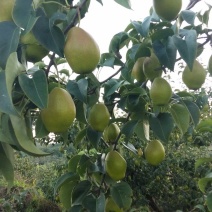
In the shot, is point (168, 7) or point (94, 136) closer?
point (168, 7)

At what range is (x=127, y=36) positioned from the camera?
101cm

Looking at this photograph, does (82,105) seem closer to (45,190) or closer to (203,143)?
(203,143)

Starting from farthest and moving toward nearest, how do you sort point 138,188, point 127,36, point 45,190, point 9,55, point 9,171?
point 45,190 → point 138,188 → point 127,36 → point 9,171 → point 9,55

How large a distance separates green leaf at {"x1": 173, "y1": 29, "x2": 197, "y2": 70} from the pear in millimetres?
222

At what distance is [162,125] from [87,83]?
236 mm

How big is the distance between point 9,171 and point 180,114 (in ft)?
1.58

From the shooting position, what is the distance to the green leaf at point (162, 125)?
39.5 inches

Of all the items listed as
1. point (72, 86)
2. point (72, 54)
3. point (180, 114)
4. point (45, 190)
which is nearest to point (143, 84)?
point (180, 114)

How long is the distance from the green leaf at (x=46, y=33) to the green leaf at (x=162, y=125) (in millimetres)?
436

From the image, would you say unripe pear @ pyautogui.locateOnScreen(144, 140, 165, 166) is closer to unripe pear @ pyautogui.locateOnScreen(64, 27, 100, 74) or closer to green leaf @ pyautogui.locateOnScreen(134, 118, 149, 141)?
green leaf @ pyautogui.locateOnScreen(134, 118, 149, 141)

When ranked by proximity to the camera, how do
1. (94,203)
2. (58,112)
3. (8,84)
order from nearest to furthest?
(8,84), (58,112), (94,203)

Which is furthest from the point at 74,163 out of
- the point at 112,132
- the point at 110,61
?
the point at 110,61

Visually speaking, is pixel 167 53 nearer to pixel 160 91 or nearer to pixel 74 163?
pixel 160 91

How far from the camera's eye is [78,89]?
2.87 ft
